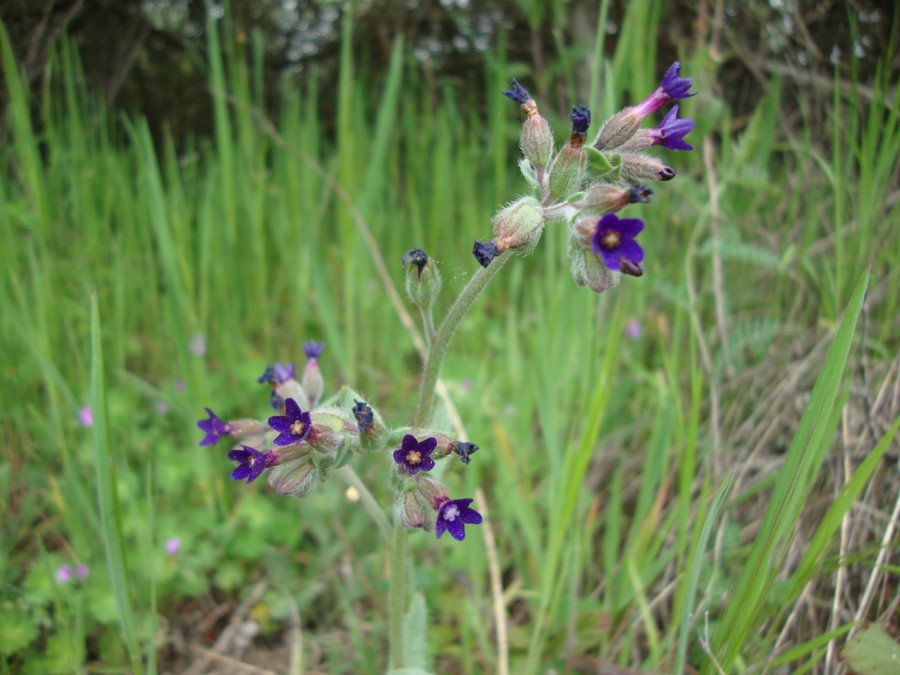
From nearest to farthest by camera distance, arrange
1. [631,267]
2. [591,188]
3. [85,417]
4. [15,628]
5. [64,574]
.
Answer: [631,267] < [591,188] < [15,628] < [64,574] < [85,417]

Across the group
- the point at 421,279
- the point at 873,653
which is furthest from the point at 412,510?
the point at 873,653

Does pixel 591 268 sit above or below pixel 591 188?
below

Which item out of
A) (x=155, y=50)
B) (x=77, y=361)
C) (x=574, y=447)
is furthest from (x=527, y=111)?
(x=155, y=50)

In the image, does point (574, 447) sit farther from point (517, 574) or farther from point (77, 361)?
point (77, 361)

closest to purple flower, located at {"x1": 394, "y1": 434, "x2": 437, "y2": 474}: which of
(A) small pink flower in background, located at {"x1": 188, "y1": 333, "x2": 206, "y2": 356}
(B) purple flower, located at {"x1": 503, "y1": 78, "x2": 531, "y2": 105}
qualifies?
(B) purple flower, located at {"x1": 503, "y1": 78, "x2": 531, "y2": 105}

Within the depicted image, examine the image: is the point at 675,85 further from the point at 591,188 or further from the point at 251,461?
the point at 251,461

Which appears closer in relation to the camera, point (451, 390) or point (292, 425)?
point (292, 425)

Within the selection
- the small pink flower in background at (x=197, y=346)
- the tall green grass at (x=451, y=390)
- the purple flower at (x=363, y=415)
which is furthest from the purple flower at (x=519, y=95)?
the small pink flower in background at (x=197, y=346)
